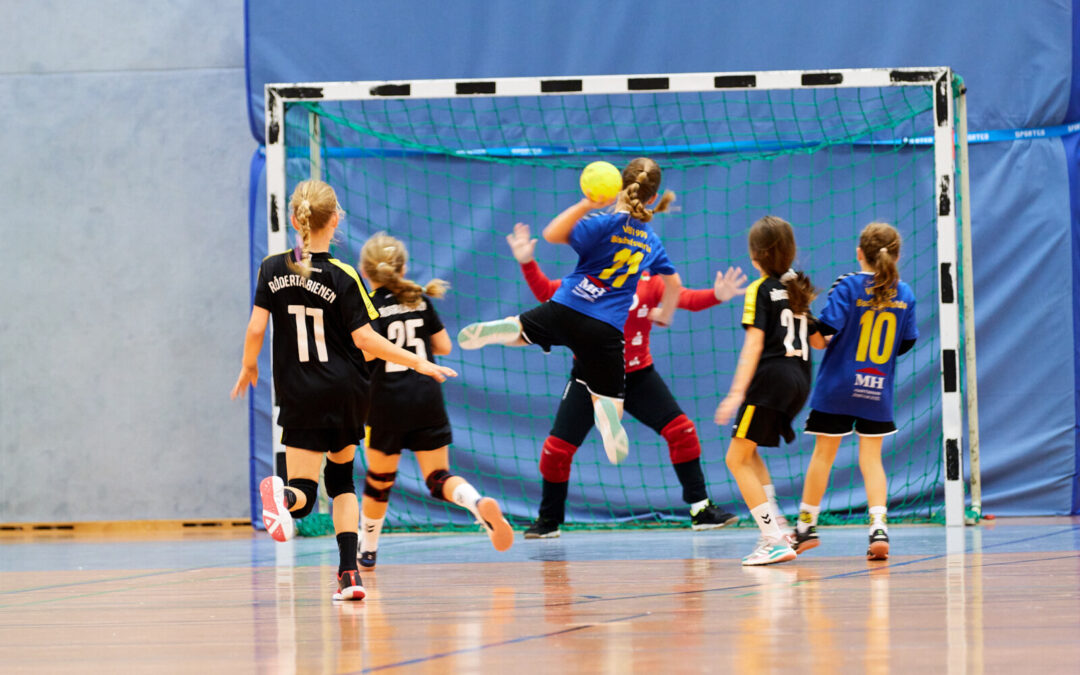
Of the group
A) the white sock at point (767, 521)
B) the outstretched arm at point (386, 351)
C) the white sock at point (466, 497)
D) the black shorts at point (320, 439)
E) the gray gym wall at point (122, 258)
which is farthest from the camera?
the gray gym wall at point (122, 258)

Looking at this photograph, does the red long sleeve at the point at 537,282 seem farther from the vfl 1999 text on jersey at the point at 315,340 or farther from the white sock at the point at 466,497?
the vfl 1999 text on jersey at the point at 315,340

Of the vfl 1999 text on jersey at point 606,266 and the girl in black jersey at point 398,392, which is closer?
the girl in black jersey at point 398,392

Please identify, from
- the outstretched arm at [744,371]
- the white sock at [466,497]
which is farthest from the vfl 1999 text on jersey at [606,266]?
the white sock at [466,497]

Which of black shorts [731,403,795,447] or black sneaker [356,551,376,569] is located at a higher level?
black shorts [731,403,795,447]

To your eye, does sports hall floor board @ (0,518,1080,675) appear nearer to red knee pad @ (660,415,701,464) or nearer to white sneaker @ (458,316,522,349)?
red knee pad @ (660,415,701,464)

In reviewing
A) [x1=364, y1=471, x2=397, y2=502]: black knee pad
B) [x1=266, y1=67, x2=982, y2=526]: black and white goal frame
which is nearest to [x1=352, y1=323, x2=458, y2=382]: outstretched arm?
[x1=364, y1=471, x2=397, y2=502]: black knee pad

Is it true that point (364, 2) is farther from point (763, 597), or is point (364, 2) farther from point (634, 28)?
point (763, 597)

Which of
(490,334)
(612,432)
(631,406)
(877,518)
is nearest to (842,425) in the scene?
(877,518)

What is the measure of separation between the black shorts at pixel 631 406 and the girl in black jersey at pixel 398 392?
4.76 feet

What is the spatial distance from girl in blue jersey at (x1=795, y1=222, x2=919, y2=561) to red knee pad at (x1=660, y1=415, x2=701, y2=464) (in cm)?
138

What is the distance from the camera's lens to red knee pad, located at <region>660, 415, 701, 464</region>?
21.1 ft

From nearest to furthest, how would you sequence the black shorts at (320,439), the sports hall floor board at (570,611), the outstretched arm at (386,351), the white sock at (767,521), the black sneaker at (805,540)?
the sports hall floor board at (570,611) < the outstretched arm at (386,351) < the black shorts at (320,439) < the white sock at (767,521) < the black sneaker at (805,540)

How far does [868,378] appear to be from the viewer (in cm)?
503

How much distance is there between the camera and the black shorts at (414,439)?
4988 mm
